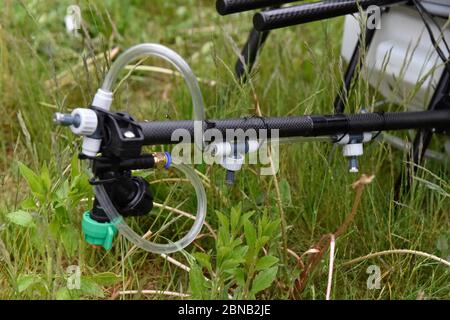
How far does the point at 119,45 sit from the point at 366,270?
1.47m

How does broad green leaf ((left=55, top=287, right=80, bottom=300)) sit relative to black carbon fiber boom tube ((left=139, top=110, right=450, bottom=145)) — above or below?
below

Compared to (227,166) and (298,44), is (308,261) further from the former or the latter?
(298,44)

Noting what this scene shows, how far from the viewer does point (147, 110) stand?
2.28 metres

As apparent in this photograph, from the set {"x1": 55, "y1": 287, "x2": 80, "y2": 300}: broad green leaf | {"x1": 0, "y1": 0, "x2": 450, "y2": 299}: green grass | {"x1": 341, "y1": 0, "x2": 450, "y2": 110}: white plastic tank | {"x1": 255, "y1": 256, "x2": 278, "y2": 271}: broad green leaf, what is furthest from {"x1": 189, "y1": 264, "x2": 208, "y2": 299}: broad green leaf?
{"x1": 341, "y1": 0, "x2": 450, "y2": 110}: white plastic tank

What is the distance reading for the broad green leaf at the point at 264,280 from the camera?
1.43 m

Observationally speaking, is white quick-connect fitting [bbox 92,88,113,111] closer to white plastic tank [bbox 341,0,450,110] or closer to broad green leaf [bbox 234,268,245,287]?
broad green leaf [bbox 234,268,245,287]

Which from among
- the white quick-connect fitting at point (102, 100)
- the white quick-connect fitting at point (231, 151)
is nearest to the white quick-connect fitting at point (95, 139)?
the white quick-connect fitting at point (102, 100)

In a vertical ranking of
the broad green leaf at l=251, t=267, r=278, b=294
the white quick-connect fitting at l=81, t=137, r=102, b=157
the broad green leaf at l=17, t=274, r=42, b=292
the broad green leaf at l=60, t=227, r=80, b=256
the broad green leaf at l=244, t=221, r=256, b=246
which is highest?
the white quick-connect fitting at l=81, t=137, r=102, b=157

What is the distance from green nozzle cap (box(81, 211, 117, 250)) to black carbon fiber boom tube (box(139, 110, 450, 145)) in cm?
17

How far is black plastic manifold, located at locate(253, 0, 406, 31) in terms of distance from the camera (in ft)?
4.93

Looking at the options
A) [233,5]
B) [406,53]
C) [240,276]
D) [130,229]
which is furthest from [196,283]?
[406,53]

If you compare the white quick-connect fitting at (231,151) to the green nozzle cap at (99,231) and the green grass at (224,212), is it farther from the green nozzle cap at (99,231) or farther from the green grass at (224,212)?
the green nozzle cap at (99,231)

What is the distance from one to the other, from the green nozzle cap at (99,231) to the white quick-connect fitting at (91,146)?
143 millimetres

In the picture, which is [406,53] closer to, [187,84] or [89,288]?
[187,84]
